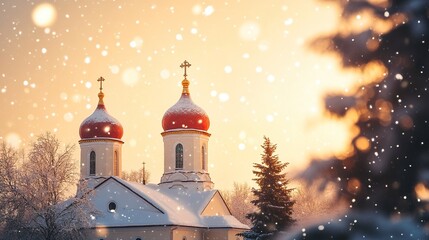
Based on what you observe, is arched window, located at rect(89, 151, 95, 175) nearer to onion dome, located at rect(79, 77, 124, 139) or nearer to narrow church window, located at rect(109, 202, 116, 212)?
onion dome, located at rect(79, 77, 124, 139)

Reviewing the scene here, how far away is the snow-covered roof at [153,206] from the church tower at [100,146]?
4.38 metres

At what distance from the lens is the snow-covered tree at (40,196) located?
1300 inches

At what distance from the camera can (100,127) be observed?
4981 centimetres

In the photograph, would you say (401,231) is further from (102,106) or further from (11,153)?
(102,106)

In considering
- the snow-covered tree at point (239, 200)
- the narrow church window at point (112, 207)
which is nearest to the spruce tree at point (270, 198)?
the narrow church window at point (112, 207)

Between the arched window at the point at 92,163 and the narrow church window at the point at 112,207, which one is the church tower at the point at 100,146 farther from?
the narrow church window at the point at 112,207

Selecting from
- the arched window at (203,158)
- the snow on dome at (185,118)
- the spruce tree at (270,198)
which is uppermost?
the snow on dome at (185,118)

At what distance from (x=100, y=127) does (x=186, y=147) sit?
789 centimetres

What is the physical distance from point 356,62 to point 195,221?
1490 inches

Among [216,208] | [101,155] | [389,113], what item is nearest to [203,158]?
[216,208]

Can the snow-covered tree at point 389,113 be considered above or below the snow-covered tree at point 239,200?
below

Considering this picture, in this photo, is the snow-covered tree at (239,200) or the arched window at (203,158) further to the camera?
the snow-covered tree at (239,200)

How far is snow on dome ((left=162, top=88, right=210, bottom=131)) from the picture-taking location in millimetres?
47188

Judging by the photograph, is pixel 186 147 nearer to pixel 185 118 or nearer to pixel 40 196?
pixel 185 118
